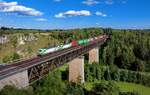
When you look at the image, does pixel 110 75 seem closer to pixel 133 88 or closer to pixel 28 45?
pixel 133 88

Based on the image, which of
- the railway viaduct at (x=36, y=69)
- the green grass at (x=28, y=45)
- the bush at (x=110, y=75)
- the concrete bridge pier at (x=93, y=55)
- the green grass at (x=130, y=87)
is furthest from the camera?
the green grass at (x=28, y=45)

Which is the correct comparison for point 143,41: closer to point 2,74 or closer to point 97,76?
point 97,76

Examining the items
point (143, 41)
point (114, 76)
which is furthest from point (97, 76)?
point (143, 41)

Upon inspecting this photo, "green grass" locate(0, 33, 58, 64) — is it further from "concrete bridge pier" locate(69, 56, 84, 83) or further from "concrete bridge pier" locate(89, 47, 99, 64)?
"concrete bridge pier" locate(69, 56, 84, 83)

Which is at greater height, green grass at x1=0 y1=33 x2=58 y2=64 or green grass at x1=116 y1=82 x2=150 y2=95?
green grass at x1=0 y1=33 x2=58 y2=64

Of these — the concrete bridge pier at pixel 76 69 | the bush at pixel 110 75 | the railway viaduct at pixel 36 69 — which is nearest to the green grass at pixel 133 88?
the bush at pixel 110 75

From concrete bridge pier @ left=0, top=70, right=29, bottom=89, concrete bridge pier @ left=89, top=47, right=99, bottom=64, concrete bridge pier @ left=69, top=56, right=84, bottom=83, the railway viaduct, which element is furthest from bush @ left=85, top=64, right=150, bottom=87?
concrete bridge pier @ left=0, top=70, right=29, bottom=89

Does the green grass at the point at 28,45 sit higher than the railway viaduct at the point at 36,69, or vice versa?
the railway viaduct at the point at 36,69

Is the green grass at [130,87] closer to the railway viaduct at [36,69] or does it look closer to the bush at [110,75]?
the bush at [110,75]
